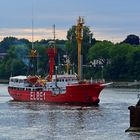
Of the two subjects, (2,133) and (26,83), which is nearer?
(2,133)

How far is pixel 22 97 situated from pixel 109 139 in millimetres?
68307

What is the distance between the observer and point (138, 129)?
67.7 m

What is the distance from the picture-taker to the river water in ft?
225

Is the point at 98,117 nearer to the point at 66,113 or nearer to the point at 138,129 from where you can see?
the point at 66,113

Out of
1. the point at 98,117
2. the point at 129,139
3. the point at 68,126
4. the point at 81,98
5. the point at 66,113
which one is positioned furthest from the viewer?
the point at 81,98

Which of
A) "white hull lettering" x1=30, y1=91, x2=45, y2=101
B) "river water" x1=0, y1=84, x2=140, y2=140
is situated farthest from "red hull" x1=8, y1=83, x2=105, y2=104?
"river water" x1=0, y1=84, x2=140, y2=140

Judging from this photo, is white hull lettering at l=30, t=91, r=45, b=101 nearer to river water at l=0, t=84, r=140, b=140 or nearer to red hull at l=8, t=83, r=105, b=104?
red hull at l=8, t=83, r=105, b=104

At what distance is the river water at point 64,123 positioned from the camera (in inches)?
2704

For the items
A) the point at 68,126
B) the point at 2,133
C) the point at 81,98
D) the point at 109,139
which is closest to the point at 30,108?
A: the point at 81,98

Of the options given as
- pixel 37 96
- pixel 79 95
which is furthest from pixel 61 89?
pixel 37 96

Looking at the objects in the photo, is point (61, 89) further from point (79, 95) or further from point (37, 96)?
point (37, 96)

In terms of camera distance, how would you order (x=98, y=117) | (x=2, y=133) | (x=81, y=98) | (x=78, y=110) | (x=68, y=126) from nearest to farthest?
(x=2, y=133), (x=68, y=126), (x=98, y=117), (x=78, y=110), (x=81, y=98)

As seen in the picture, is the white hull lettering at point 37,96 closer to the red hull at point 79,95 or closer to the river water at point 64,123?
the red hull at point 79,95

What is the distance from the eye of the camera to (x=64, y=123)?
82.6 metres
